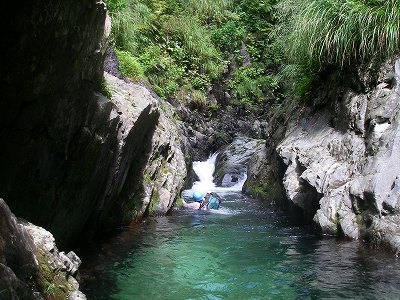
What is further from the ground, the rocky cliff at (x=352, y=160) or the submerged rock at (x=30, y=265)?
the rocky cliff at (x=352, y=160)

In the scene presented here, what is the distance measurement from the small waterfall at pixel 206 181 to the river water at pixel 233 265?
4.93 metres

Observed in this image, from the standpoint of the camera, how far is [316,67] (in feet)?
32.6

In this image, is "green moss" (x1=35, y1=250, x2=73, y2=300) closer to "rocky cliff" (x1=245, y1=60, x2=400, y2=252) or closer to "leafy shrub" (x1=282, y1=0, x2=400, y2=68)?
"rocky cliff" (x1=245, y1=60, x2=400, y2=252)

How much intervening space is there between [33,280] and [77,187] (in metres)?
2.39

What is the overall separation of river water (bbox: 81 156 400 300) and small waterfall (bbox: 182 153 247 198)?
16.2ft

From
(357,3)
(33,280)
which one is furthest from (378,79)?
(33,280)

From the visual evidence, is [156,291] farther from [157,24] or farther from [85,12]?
[157,24]

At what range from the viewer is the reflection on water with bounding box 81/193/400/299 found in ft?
16.1

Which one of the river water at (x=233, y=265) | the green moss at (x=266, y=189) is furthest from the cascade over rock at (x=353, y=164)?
the green moss at (x=266, y=189)

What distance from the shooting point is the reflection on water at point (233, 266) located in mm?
4914

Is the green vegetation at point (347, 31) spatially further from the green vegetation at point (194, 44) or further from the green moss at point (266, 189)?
the green vegetation at point (194, 44)

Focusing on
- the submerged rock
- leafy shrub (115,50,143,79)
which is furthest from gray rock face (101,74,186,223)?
the submerged rock

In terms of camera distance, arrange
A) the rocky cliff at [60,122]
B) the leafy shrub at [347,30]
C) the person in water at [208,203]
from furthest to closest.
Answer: the person in water at [208,203] → the leafy shrub at [347,30] → the rocky cliff at [60,122]

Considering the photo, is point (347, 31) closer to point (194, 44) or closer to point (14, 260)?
point (14, 260)
